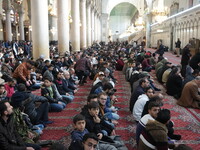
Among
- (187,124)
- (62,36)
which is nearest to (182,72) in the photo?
(187,124)

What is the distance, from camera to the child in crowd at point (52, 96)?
4.95m

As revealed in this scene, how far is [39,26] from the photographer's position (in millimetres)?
8188

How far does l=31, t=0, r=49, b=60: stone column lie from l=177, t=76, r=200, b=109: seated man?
4974mm

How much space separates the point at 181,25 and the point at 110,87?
1600cm

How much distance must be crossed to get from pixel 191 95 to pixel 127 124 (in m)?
1.86

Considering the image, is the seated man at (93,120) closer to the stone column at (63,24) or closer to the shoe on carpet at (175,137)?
the shoe on carpet at (175,137)

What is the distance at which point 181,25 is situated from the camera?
18953mm

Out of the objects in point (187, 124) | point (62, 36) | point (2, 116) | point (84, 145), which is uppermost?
point (62, 36)

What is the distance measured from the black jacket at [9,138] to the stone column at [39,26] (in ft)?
18.7

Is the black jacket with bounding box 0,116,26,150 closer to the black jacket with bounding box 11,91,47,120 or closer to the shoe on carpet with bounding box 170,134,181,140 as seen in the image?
the black jacket with bounding box 11,91,47,120

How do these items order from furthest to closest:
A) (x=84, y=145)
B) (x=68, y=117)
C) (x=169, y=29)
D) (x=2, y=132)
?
(x=169, y=29), (x=68, y=117), (x=2, y=132), (x=84, y=145)

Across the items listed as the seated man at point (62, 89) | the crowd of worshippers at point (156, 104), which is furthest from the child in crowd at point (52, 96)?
the crowd of worshippers at point (156, 104)

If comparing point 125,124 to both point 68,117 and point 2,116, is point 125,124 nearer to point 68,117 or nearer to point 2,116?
point 68,117

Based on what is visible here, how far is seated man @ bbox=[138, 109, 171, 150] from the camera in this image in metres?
2.49
